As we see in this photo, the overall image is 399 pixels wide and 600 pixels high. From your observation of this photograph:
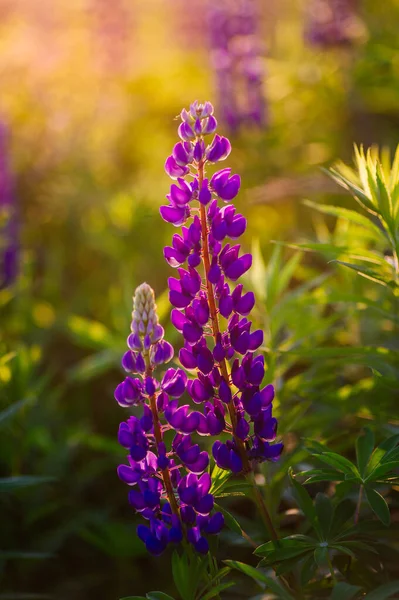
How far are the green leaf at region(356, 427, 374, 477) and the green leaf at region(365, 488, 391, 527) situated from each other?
0.24 ft

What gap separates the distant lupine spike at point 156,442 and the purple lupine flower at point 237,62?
8.56ft

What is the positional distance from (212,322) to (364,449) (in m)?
0.54

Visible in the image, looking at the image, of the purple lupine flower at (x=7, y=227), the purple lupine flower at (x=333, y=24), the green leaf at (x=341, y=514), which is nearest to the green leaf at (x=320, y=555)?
the green leaf at (x=341, y=514)

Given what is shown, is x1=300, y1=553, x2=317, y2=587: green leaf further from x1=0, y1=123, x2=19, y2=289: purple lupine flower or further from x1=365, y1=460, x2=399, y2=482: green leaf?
x1=0, y1=123, x2=19, y2=289: purple lupine flower

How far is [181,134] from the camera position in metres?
1.46

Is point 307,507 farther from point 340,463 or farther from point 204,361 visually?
point 204,361

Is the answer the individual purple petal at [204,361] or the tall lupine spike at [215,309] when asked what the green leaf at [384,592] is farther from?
the individual purple petal at [204,361]

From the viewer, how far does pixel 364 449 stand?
68.6 inches

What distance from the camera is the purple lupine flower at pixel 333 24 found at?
156 inches

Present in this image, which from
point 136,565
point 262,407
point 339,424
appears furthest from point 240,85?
point 262,407

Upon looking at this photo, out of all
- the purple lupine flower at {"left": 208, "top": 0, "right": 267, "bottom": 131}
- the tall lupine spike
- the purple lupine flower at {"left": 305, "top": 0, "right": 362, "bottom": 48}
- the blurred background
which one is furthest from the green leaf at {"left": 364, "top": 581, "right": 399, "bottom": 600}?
the purple lupine flower at {"left": 305, "top": 0, "right": 362, "bottom": 48}

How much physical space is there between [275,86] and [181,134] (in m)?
3.46

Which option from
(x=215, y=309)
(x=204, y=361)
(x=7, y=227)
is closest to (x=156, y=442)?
(x=204, y=361)

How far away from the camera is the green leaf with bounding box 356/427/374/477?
168 centimetres
